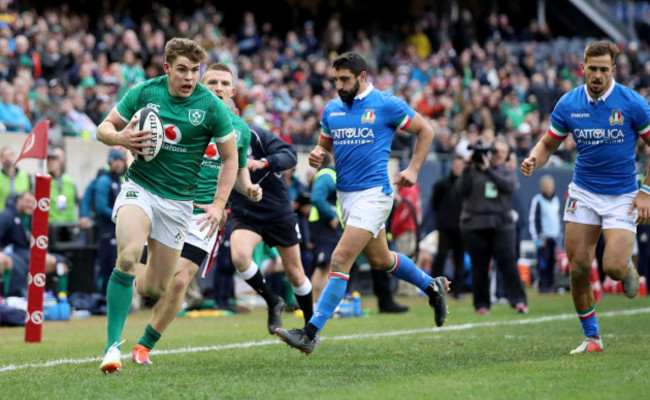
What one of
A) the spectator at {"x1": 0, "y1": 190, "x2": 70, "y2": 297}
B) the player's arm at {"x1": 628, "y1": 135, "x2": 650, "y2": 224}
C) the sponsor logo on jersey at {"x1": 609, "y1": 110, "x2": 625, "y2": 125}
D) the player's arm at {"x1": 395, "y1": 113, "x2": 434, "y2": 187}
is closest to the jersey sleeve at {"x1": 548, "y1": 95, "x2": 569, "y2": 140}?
the sponsor logo on jersey at {"x1": 609, "y1": 110, "x2": 625, "y2": 125}

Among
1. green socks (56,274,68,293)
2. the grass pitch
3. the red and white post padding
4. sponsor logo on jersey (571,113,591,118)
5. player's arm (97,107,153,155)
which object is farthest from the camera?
green socks (56,274,68,293)

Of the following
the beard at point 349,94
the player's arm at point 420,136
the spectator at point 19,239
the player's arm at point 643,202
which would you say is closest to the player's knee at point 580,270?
the player's arm at point 643,202

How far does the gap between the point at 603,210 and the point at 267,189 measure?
3.35 metres

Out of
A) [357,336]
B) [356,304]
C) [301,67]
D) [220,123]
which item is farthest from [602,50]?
[301,67]

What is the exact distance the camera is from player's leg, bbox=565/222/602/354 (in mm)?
8883

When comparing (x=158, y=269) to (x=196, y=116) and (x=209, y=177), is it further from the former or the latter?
(x=209, y=177)

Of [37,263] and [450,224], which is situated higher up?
[37,263]

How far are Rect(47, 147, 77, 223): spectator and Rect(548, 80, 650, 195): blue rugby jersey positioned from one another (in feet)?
29.4

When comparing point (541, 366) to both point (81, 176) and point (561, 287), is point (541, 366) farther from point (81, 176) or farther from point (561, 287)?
point (561, 287)

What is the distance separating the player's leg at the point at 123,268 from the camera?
7.39 metres

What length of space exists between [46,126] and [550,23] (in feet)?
101

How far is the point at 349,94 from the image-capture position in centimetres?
892

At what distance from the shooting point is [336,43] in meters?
30.6

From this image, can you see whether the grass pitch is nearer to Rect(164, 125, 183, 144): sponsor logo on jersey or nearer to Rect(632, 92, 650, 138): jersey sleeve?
Rect(164, 125, 183, 144): sponsor logo on jersey
